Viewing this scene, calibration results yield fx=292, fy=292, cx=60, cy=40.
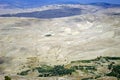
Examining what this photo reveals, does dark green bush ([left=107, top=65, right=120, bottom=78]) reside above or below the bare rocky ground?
below

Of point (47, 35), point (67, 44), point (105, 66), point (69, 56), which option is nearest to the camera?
point (105, 66)

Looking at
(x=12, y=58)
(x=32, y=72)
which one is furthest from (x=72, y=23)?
(x=32, y=72)

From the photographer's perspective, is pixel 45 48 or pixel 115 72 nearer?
pixel 115 72

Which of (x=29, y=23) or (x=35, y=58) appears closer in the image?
(x=35, y=58)

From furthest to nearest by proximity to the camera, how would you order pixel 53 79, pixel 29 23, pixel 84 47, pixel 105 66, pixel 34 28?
pixel 29 23, pixel 34 28, pixel 84 47, pixel 105 66, pixel 53 79

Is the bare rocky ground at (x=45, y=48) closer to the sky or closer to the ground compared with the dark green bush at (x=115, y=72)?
closer to the sky

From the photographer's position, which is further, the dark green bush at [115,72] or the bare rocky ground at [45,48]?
the bare rocky ground at [45,48]

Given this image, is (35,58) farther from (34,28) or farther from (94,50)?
(34,28)

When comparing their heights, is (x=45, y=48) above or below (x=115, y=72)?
above

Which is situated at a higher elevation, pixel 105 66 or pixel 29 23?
pixel 29 23

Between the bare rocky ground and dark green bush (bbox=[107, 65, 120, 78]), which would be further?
the bare rocky ground
